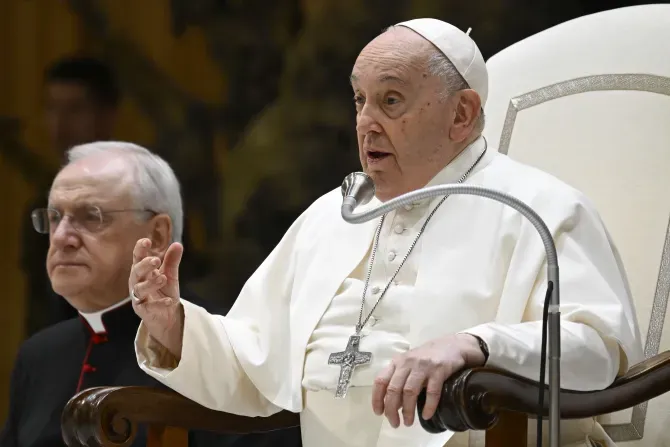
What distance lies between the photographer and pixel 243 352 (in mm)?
3127

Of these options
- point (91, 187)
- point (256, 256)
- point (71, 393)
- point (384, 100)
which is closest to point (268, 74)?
point (256, 256)

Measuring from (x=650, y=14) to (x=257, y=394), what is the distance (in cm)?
159

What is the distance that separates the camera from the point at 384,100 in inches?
120

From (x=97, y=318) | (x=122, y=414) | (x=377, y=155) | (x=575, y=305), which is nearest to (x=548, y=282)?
(x=575, y=305)

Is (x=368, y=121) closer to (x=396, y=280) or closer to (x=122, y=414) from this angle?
(x=396, y=280)

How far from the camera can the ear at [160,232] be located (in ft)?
13.3

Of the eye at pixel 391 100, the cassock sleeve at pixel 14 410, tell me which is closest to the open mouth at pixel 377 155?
the eye at pixel 391 100

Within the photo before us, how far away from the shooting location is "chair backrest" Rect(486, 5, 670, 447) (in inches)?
124

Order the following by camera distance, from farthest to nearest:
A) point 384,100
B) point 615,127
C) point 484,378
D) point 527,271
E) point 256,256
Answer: point 256,256 → point 615,127 → point 384,100 → point 527,271 → point 484,378

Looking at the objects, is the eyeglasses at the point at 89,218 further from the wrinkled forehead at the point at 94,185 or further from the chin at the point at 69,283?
the chin at the point at 69,283

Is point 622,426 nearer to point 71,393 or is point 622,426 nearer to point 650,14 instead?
point 650,14

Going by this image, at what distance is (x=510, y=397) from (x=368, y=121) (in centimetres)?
98

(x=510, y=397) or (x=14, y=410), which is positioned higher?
(x=510, y=397)

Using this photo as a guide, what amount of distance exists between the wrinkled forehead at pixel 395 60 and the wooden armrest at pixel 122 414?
37.8 inches
